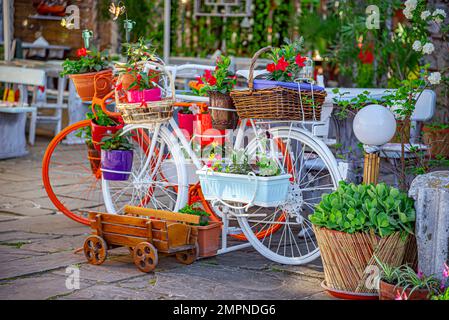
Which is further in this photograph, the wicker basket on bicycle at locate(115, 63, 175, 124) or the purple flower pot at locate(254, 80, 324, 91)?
the wicker basket on bicycle at locate(115, 63, 175, 124)

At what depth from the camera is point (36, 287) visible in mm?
4414

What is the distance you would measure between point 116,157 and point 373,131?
1.79m

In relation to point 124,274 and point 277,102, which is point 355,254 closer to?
point 277,102

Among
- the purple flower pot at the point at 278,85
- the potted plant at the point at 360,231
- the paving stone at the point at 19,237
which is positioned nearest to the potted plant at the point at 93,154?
the paving stone at the point at 19,237

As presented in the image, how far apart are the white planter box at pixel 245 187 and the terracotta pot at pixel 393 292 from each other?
0.91 meters

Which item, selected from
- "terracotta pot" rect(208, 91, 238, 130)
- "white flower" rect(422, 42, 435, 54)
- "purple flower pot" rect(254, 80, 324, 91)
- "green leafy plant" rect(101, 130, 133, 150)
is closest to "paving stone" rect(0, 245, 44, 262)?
"green leafy plant" rect(101, 130, 133, 150)

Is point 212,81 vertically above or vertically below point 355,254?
above

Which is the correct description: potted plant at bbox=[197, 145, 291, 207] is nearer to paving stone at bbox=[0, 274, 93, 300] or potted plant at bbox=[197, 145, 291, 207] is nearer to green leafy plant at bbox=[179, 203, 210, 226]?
green leafy plant at bbox=[179, 203, 210, 226]

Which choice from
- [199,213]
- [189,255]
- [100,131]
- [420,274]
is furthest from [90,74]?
[420,274]

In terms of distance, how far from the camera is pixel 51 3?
14.6 m

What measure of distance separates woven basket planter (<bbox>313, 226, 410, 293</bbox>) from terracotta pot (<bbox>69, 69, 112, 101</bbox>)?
2080 millimetres

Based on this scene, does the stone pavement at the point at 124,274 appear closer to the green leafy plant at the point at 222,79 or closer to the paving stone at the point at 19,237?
the paving stone at the point at 19,237

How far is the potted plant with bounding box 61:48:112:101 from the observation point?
18.8 ft
